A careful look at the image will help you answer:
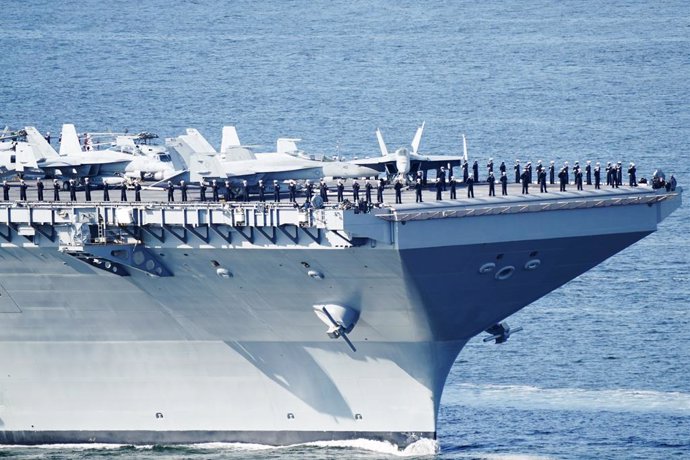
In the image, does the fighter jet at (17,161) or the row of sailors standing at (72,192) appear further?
the fighter jet at (17,161)

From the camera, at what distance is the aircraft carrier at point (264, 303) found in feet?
162

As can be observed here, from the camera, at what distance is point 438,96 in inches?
4700

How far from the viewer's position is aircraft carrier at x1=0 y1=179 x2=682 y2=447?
49438 mm

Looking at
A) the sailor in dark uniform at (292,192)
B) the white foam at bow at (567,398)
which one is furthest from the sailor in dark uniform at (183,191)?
the white foam at bow at (567,398)

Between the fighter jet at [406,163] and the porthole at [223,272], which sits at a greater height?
the fighter jet at [406,163]

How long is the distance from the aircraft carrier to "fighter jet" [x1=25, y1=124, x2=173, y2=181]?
8.08m

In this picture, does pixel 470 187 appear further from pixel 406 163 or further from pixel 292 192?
pixel 292 192

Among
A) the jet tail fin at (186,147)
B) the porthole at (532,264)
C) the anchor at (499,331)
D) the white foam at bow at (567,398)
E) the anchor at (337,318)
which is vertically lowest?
the white foam at bow at (567,398)

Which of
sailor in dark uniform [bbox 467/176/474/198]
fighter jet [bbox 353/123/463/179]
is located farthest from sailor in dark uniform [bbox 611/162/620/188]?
fighter jet [bbox 353/123/463/179]

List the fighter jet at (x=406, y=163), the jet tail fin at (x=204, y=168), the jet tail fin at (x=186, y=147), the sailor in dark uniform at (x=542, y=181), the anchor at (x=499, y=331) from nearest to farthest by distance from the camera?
the sailor in dark uniform at (x=542, y=181)
the anchor at (x=499, y=331)
the jet tail fin at (x=204, y=168)
the fighter jet at (x=406, y=163)
the jet tail fin at (x=186, y=147)

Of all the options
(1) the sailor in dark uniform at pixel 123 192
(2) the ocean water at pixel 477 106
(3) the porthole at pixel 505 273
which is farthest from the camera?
(2) the ocean water at pixel 477 106

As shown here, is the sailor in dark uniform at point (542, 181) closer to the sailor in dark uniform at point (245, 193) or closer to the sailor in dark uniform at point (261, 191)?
the sailor in dark uniform at point (261, 191)

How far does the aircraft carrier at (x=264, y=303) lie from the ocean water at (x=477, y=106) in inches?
36.9

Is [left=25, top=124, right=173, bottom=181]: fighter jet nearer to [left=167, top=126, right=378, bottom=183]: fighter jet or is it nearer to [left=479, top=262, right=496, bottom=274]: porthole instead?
[left=167, top=126, right=378, bottom=183]: fighter jet
